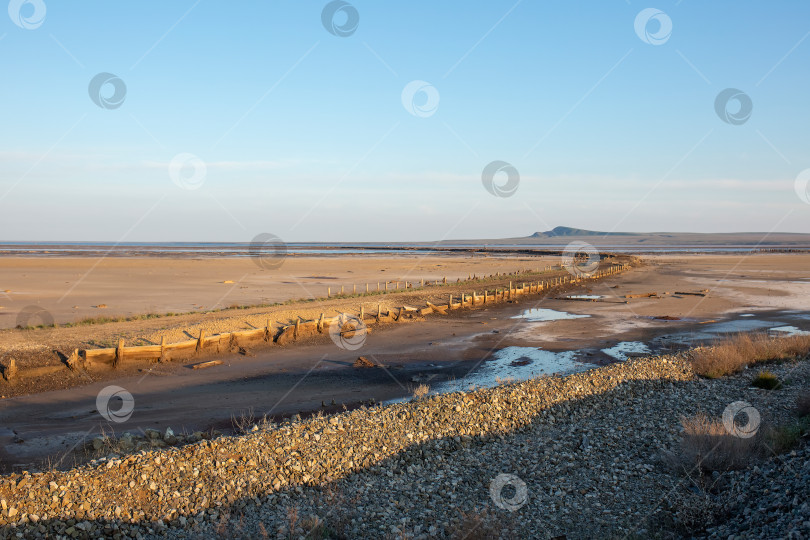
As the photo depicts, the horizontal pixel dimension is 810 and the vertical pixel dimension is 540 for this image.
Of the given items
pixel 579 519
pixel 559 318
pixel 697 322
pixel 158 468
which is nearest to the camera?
pixel 579 519

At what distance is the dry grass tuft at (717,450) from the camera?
32.5 ft

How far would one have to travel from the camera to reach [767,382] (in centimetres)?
1541

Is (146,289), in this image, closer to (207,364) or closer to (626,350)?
(207,364)

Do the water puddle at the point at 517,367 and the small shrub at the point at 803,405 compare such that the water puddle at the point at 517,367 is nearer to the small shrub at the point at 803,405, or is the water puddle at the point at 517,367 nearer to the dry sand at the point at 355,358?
the dry sand at the point at 355,358

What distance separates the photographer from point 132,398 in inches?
640

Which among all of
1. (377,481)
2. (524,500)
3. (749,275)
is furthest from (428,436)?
Result: (749,275)

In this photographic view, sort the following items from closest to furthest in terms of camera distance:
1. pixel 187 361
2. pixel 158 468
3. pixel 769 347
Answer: pixel 158 468 → pixel 769 347 → pixel 187 361

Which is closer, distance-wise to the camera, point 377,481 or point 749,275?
point 377,481

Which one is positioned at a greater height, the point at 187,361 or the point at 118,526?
the point at 187,361

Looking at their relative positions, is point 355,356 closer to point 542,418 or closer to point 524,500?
point 542,418

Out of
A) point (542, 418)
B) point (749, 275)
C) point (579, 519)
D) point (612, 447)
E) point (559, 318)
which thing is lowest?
point (579, 519)

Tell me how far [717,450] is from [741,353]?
9.97 metres

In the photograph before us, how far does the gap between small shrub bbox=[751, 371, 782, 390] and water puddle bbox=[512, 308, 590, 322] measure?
1531 centimetres

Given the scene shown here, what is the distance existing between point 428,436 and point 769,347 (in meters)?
14.1
